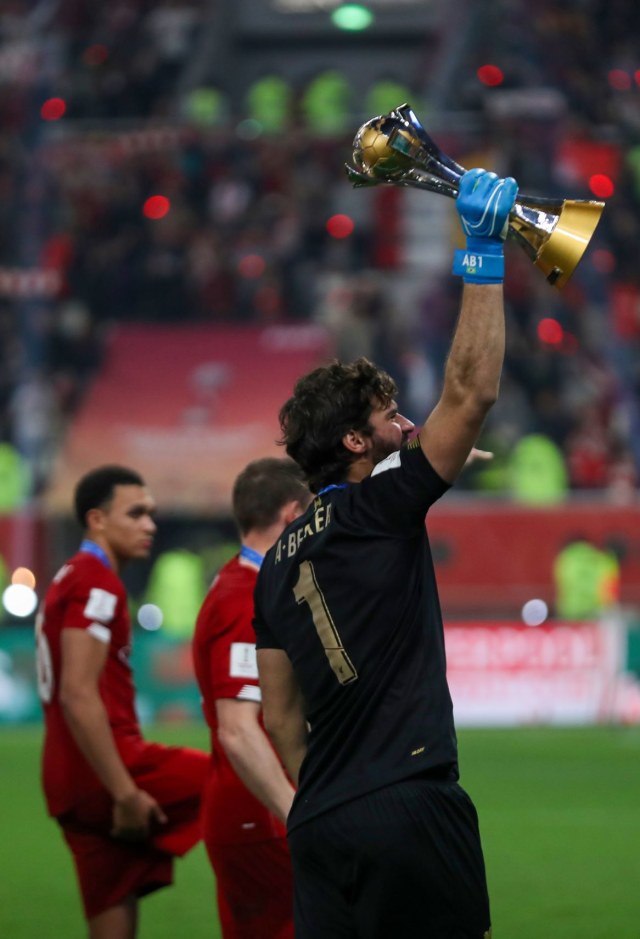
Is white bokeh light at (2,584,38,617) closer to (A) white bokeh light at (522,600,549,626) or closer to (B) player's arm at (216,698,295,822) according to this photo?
(A) white bokeh light at (522,600,549,626)

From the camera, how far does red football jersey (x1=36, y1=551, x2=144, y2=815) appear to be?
16.9 feet

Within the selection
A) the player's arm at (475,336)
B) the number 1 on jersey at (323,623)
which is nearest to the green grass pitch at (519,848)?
the number 1 on jersey at (323,623)

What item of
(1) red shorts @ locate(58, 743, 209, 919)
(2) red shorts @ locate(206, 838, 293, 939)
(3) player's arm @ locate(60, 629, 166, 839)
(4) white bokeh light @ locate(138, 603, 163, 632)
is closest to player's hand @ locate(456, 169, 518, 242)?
(2) red shorts @ locate(206, 838, 293, 939)

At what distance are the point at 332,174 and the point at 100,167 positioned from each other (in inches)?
129

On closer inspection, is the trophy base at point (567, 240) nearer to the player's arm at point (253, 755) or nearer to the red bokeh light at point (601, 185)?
the player's arm at point (253, 755)

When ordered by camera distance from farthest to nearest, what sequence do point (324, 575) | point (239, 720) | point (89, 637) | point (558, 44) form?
point (558, 44)
point (89, 637)
point (239, 720)
point (324, 575)

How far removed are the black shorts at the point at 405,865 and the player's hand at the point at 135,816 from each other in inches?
72.4

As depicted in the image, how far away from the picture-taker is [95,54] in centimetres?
2461

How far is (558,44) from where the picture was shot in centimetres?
2350

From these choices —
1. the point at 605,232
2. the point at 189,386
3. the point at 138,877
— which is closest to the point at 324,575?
the point at 138,877

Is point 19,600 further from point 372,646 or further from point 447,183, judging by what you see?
point 447,183

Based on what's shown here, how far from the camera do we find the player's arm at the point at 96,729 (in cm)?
497

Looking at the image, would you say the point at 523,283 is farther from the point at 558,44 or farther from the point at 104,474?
the point at 104,474

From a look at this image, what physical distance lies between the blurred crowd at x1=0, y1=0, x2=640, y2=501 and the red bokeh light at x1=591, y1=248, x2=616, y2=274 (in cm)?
2
